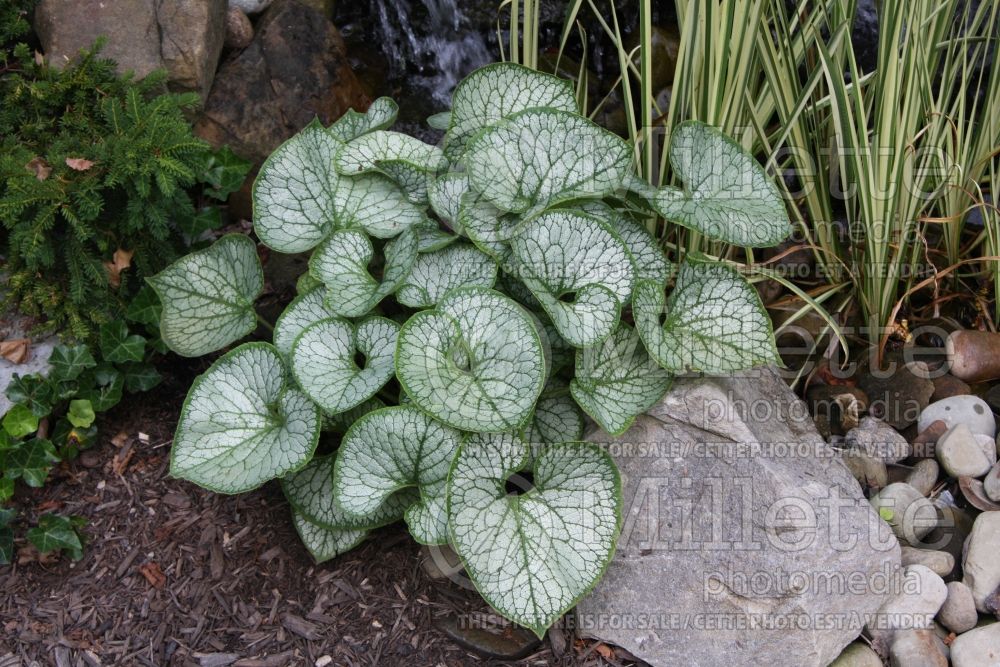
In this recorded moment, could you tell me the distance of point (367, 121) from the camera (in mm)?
2338

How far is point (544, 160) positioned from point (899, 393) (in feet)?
4.19

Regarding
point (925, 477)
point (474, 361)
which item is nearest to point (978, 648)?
point (925, 477)

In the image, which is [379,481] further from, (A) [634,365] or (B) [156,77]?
(B) [156,77]

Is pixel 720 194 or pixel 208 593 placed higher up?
pixel 720 194

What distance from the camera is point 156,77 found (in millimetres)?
2396

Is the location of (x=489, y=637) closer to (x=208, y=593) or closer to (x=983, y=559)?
(x=208, y=593)

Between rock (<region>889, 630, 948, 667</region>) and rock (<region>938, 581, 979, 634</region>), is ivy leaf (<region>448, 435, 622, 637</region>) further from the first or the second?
rock (<region>938, 581, 979, 634</region>)

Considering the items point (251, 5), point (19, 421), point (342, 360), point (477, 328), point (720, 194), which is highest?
point (251, 5)

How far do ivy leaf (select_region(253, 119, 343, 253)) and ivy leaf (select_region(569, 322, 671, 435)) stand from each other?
76 centimetres

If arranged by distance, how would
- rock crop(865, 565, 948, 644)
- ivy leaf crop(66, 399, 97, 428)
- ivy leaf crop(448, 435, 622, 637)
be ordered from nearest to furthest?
ivy leaf crop(448, 435, 622, 637), rock crop(865, 565, 948, 644), ivy leaf crop(66, 399, 97, 428)

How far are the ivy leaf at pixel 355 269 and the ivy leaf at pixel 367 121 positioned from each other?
1.25ft

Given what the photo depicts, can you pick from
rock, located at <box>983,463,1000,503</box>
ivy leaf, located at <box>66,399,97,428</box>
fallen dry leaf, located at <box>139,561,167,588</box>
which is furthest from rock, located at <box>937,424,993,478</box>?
ivy leaf, located at <box>66,399,97,428</box>

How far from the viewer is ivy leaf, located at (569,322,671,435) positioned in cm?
190

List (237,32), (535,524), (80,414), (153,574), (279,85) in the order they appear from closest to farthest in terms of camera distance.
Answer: (535,524), (153,574), (80,414), (279,85), (237,32)
